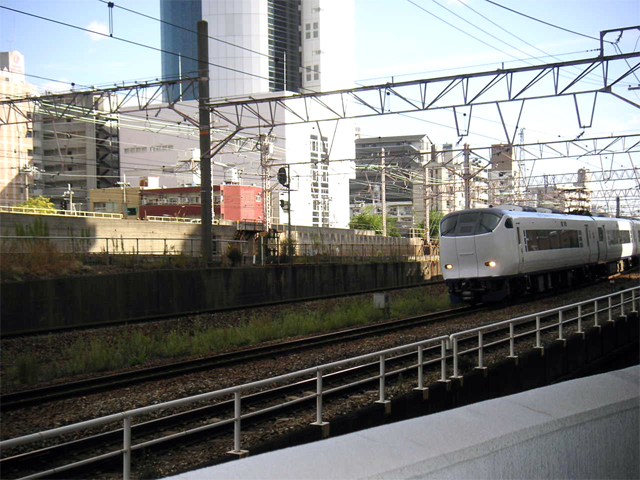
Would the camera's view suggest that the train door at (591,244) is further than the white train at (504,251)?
Yes

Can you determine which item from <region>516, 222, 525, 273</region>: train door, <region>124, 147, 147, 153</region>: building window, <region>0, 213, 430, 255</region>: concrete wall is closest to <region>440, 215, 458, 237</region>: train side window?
<region>516, 222, 525, 273</region>: train door

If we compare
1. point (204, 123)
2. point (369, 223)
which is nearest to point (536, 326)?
point (204, 123)

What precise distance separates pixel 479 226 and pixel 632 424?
18559 millimetres

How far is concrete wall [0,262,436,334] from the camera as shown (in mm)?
18797

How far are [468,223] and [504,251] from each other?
5.58 feet

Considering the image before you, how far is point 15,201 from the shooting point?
269 feet

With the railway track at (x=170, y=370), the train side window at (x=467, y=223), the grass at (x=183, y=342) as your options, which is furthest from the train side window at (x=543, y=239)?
the railway track at (x=170, y=370)

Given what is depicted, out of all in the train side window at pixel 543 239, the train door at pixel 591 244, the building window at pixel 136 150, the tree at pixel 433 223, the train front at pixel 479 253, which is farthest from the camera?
the building window at pixel 136 150

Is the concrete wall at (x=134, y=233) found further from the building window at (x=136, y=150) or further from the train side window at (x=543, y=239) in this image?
the building window at (x=136, y=150)

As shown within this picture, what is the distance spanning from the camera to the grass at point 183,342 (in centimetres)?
1421

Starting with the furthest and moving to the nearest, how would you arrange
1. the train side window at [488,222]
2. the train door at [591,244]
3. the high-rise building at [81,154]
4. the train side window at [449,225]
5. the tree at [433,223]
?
the high-rise building at [81,154] → the tree at [433,223] → the train door at [591,244] → the train side window at [449,225] → the train side window at [488,222]

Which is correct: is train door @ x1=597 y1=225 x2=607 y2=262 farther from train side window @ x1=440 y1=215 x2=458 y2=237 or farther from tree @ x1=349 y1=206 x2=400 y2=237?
tree @ x1=349 y1=206 x2=400 y2=237

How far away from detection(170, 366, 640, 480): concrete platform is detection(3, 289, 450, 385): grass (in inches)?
486

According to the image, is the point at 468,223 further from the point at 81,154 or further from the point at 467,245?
the point at 81,154
